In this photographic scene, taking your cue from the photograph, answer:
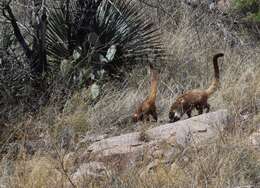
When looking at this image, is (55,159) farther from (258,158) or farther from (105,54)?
(105,54)

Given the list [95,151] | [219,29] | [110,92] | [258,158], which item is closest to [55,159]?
[95,151]

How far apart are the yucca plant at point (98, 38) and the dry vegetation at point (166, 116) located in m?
0.29

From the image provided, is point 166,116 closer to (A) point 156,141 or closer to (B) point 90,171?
(A) point 156,141

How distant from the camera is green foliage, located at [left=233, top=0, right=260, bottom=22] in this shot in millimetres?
11294

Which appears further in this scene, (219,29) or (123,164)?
(219,29)

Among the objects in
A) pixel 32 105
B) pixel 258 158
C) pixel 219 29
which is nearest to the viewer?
pixel 258 158

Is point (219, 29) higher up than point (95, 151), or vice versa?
point (219, 29)

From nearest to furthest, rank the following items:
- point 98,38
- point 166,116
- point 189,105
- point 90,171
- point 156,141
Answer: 1. point 90,171
2. point 156,141
3. point 189,105
4. point 166,116
5. point 98,38

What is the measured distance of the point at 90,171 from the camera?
5.12m

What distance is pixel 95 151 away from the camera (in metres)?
5.68

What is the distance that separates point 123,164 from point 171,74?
151 inches

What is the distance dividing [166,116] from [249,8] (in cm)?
536

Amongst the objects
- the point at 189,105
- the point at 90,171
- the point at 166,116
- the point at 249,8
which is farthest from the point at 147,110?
the point at 249,8

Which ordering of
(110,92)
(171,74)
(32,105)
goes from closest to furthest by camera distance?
1. (32,105)
2. (110,92)
3. (171,74)
